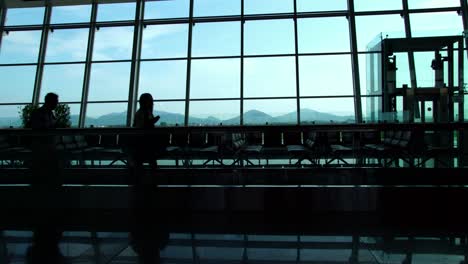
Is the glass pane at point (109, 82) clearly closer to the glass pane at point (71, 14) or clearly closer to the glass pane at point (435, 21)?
the glass pane at point (71, 14)

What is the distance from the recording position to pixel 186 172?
5805mm

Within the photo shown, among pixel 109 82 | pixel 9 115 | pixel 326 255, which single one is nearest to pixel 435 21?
pixel 109 82

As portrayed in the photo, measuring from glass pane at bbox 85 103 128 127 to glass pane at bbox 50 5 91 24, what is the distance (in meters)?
3.35

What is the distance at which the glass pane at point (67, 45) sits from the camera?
1462 cm

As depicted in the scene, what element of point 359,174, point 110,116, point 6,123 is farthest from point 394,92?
point 6,123

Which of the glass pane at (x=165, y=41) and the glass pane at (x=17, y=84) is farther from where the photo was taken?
the glass pane at (x=17, y=84)

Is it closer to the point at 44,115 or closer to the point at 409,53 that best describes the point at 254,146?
the point at 44,115

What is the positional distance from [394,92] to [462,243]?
24.8 feet

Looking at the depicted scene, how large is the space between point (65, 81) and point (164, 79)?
A: 3639 millimetres

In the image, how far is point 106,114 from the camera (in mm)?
14055

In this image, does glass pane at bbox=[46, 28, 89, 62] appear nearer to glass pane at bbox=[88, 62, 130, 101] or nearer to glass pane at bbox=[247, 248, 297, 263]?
glass pane at bbox=[88, 62, 130, 101]

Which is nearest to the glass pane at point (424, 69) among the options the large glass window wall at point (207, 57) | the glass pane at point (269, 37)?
the large glass window wall at point (207, 57)

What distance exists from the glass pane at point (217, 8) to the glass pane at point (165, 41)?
29.0 inches

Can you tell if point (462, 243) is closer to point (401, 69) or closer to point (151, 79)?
point (401, 69)
